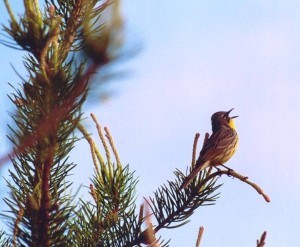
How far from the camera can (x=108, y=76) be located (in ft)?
5.93

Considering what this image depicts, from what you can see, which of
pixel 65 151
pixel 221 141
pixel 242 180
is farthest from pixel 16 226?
pixel 221 141

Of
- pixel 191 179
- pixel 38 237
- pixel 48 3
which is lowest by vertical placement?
pixel 38 237

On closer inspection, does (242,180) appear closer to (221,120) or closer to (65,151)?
(65,151)

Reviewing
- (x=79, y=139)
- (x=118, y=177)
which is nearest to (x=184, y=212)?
(x=118, y=177)

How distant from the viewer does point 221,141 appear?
8.02 m

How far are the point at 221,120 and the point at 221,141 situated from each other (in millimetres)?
1483

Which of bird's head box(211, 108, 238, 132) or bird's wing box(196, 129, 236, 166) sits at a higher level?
bird's head box(211, 108, 238, 132)

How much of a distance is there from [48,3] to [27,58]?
0.47 m

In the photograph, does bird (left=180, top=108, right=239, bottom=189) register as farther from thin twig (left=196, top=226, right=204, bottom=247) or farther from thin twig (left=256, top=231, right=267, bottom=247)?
thin twig (left=256, top=231, right=267, bottom=247)

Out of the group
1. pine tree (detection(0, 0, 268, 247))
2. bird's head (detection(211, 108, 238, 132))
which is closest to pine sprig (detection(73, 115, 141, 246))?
pine tree (detection(0, 0, 268, 247))

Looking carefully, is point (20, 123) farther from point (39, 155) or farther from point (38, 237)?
point (38, 237)

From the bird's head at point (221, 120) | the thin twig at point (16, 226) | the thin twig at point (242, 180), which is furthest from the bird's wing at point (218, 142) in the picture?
the thin twig at point (16, 226)

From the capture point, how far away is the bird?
23.6 feet

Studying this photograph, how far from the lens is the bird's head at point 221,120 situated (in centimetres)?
938
